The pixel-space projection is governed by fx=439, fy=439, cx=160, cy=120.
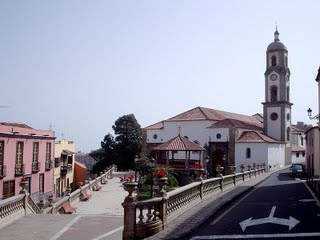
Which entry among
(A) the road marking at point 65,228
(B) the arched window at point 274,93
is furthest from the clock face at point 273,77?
(A) the road marking at point 65,228

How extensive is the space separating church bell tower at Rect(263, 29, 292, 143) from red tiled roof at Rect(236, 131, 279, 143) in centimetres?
346

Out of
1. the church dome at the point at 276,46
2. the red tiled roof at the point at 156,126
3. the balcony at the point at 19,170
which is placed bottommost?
the balcony at the point at 19,170

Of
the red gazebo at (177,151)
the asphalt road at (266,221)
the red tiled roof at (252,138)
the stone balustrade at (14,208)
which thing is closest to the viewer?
the asphalt road at (266,221)

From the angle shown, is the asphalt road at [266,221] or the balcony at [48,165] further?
the balcony at [48,165]

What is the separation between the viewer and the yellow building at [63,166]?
46.6 m

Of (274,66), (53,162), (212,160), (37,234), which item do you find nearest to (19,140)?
(53,162)

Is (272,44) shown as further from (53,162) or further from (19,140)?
(19,140)

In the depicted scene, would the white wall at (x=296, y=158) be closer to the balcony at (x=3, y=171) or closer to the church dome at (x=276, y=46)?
the church dome at (x=276, y=46)

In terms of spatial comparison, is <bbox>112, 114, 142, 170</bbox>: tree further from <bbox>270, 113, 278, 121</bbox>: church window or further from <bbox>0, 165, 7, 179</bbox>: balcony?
<bbox>0, 165, 7, 179</bbox>: balcony

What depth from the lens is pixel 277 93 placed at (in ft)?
209

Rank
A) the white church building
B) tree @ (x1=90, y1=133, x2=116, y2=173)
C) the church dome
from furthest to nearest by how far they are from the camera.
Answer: tree @ (x1=90, y1=133, x2=116, y2=173), the church dome, the white church building

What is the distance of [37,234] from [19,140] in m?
22.7

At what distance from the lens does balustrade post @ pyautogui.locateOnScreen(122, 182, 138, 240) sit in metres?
11.4

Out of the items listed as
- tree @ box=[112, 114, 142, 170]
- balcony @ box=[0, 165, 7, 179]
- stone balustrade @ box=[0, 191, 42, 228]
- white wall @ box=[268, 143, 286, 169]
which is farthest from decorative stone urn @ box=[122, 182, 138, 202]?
tree @ box=[112, 114, 142, 170]
